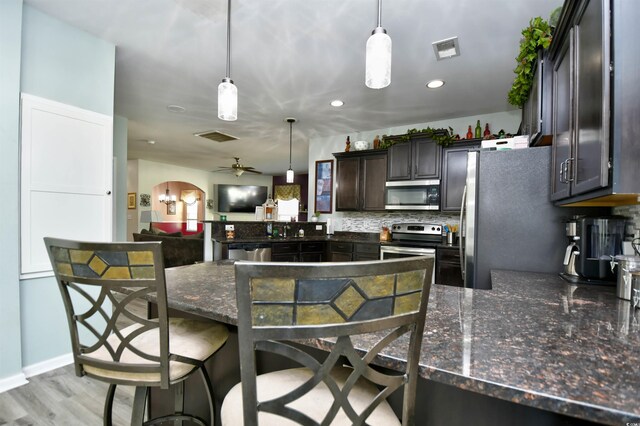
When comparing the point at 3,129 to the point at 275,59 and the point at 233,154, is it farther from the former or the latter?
the point at 233,154

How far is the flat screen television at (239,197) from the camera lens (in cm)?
982

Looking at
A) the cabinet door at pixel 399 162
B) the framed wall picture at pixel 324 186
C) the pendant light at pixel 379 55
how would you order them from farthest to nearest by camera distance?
1. the framed wall picture at pixel 324 186
2. the cabinet door at pixel 399 162
3. the pendant light at pixel 379 55

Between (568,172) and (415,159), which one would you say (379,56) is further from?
(415,159)

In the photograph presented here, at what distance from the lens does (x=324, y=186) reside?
17.5ft

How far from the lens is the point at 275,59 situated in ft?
9.05

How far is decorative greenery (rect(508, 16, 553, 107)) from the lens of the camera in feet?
5.75

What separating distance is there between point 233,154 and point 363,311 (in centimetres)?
699

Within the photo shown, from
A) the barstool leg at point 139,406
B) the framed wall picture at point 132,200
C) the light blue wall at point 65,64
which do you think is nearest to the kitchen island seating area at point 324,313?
the barstool leg at point 139,406

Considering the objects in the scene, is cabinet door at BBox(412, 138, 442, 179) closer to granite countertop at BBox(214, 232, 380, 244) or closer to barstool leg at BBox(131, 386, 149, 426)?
granite countertop at BBox(214, 232, 380, 244)

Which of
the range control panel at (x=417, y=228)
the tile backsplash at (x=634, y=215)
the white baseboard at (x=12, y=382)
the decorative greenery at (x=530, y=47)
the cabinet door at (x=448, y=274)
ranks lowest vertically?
the white baseboard at (x=12, y=382)

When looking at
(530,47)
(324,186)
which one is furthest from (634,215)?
(324,186)

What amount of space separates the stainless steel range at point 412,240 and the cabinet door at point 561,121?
86.3 inches

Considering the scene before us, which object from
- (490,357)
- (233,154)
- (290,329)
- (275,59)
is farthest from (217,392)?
(233,154)

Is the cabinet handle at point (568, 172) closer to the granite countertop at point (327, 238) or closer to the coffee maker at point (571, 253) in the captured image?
the coffee maker at point (571, 253)
